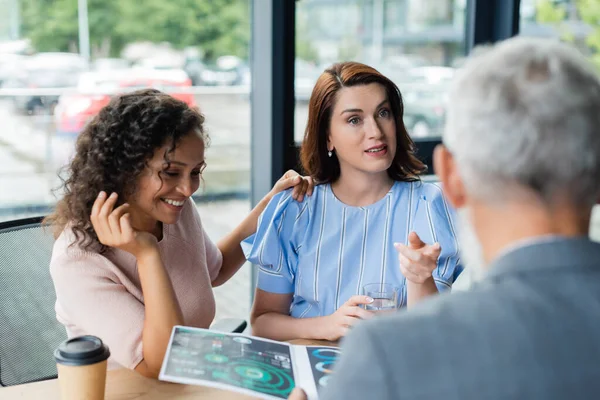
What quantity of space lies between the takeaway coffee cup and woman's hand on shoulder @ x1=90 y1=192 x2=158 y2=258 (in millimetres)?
311

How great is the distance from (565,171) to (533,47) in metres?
0.16

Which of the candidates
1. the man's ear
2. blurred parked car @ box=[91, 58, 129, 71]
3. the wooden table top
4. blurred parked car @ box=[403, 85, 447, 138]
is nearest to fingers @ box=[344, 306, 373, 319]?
the wooden table top

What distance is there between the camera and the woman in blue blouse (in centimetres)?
201

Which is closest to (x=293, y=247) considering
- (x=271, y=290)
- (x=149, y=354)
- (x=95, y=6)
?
(x=271, y=290)

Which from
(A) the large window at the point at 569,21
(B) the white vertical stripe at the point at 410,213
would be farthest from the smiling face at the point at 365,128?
(A) the large window at the point at 569,21

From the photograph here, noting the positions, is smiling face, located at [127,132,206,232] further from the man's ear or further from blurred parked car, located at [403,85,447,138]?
blurred parked car, located at [403,85,447,138]

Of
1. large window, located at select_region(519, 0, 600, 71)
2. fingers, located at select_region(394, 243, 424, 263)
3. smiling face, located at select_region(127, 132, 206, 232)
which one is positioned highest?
large window, located at select_region(519, 0, 600, 71)

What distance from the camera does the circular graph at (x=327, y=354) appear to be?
4.82 feet

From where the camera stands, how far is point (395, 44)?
10.2 ft

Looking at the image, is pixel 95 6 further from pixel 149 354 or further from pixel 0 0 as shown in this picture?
pixel 149 354

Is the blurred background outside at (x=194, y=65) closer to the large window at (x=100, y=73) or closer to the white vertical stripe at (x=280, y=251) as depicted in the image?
the large window at (x=100, y=73)

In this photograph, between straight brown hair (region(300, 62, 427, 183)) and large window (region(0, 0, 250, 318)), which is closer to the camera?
straight brown hair (region(300, 62, 427, 183))

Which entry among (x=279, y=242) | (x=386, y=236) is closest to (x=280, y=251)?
(x=279, y=242)

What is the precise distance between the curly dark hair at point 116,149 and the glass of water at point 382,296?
575 mm
